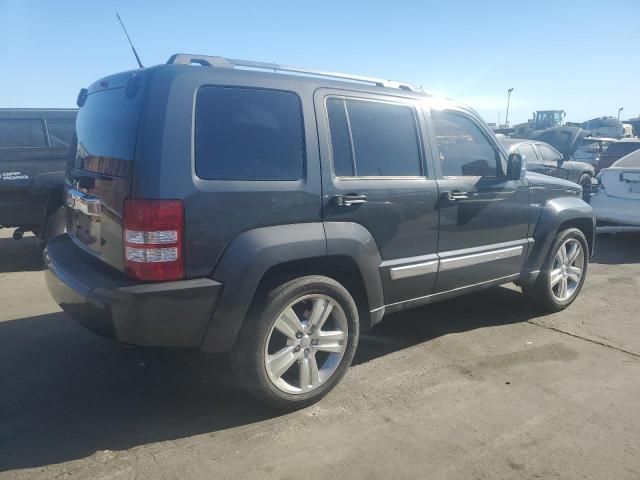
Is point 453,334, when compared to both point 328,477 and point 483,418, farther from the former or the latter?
point 328,477

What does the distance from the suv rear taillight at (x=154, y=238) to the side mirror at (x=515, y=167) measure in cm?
282

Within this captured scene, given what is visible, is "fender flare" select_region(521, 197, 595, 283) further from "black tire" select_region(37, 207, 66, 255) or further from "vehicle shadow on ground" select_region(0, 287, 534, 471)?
"black tire" select_region(37, 207, 66, 255)

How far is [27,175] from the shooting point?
20.6 ft

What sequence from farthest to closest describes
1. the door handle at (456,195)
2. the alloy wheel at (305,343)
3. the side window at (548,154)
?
the side window at (548,154) → the door handle at (456,195) → the alloy wheel at (305,343)

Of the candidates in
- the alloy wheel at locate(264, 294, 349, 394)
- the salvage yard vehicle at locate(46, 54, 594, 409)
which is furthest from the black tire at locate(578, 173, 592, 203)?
the alloy wheel at locate(264, 294, 349, 394)

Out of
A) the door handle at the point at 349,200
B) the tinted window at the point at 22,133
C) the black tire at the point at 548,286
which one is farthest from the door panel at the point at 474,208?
the tinted window at the point at 22,133

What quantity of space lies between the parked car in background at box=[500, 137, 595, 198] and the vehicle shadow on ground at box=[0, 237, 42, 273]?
8.79 m

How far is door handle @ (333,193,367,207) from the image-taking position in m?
3.21

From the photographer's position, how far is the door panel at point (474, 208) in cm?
391

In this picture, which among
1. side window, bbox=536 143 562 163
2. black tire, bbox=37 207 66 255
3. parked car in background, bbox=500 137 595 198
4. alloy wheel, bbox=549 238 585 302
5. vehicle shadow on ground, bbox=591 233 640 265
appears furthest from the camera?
side window, bbox=536 143 562 163

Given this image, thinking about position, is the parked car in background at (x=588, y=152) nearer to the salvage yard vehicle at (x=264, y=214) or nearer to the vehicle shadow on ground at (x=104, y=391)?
the vehicle shadow on ground at (x=104, y=391)

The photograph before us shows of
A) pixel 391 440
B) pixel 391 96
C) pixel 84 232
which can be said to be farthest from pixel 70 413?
pixel 391 96

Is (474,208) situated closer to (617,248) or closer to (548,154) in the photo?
(617,248)

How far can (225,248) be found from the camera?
110 inches
